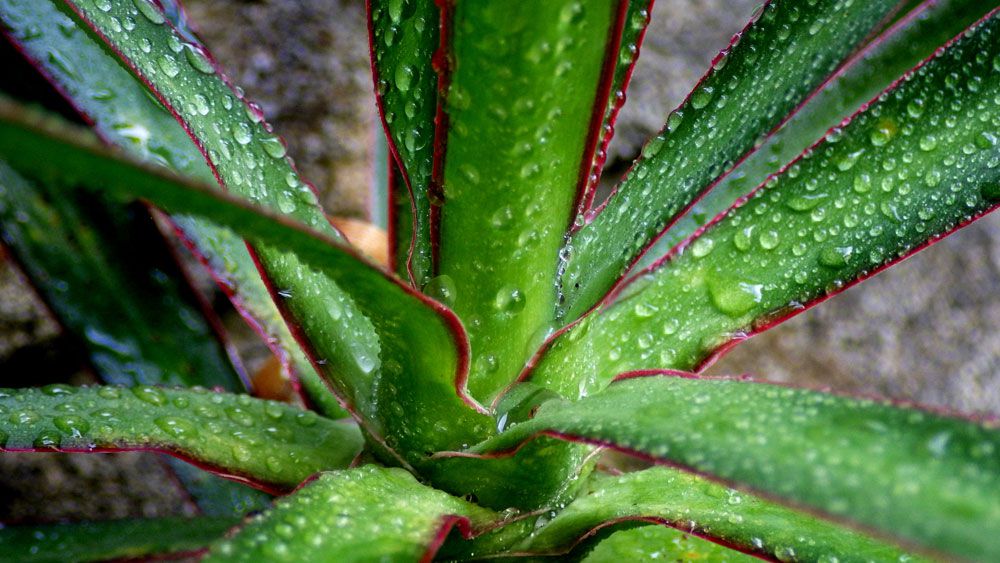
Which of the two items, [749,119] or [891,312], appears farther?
[891,312]

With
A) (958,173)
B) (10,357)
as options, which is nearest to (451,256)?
(958,173)

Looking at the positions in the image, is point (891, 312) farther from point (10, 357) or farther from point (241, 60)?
point (10, 357)

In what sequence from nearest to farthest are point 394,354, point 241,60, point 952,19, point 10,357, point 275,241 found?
point 275,241 → point 394,354 → point 952,19 → point 10,357 → point 241,60

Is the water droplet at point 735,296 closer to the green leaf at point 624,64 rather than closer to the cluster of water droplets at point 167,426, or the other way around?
the green leaf at point 624,64

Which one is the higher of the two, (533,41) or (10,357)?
(533,41)

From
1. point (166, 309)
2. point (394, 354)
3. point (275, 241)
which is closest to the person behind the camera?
point (275, 241)

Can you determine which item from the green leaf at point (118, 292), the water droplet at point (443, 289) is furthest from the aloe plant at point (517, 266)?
the green leaf at point (118, 292)

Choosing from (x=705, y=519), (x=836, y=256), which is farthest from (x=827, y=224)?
(x=705, y=519)

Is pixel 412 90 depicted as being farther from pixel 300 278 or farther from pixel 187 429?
pixel 187 429
